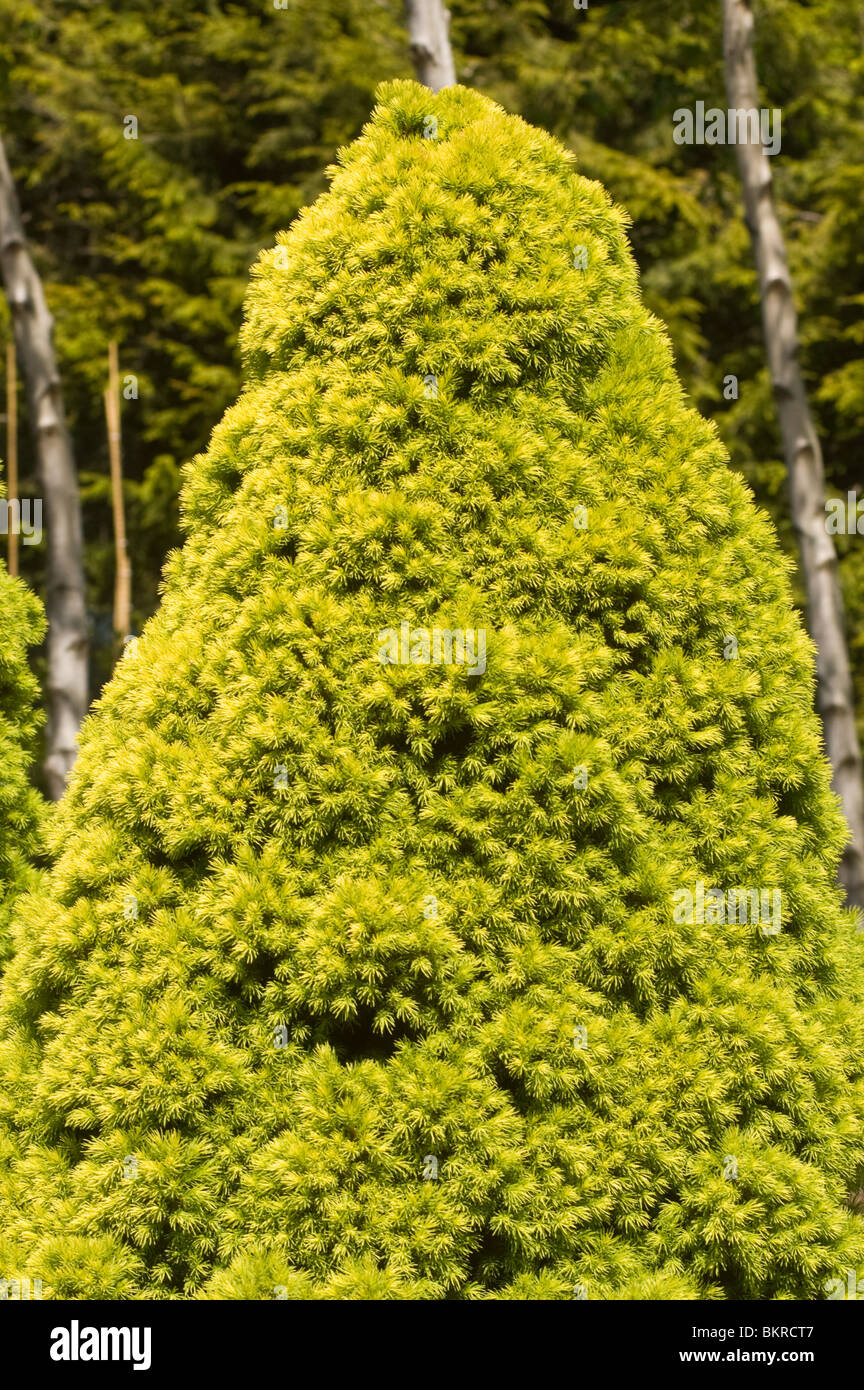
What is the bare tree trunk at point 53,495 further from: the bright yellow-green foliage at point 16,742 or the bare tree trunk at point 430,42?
the bright yellow-green foliage at point 16,742

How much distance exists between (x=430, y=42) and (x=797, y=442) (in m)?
3.55

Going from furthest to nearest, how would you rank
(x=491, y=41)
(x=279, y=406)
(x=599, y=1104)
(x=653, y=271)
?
1. (x=491, y=41)
2. (x=653, y=271)
3. (x=279, y=406)
4. (x=599, y=1104)

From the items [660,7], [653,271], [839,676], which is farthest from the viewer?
[653,271]

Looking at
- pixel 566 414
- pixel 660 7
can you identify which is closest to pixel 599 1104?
pixel 566 414

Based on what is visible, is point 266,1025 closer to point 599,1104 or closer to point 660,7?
point 599,1104

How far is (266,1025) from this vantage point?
2398mm

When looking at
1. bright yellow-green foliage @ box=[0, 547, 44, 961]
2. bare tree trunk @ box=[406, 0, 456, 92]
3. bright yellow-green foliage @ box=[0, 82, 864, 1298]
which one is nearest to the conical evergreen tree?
bright yellow-green foliage @ box=[0, 547, 44, 961]

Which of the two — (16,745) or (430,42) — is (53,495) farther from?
(16,745)

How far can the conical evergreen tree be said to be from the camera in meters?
3.29

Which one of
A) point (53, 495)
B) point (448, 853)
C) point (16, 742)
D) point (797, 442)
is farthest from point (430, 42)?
point (448, 853)

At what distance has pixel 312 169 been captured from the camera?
13672 mm

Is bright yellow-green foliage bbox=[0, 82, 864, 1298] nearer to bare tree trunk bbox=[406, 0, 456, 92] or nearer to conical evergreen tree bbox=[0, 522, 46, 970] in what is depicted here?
conical evergreen tree bbox=[0, 522, 46, 970]

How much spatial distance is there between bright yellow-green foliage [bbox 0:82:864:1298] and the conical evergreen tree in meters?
0.53
